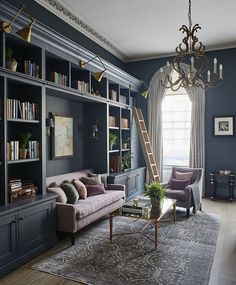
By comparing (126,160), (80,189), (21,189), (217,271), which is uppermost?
(126,160)

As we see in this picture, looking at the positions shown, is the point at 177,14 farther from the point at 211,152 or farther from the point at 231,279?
the point at 231,279

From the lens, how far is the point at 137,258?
3217mm

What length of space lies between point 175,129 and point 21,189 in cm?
478

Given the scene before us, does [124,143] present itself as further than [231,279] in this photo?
Yes

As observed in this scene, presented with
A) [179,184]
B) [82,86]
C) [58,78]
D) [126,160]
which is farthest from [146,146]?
[58,78]

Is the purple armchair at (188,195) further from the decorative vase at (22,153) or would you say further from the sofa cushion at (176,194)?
the decorative vase at (22,153)

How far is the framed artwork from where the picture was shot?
472 centimetres

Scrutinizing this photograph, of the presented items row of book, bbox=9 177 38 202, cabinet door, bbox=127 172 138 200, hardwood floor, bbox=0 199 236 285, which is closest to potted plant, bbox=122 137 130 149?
cabinet door, bbox=127 172 138 200

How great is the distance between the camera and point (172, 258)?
10.6 ft

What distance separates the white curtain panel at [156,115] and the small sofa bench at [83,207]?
7.61 ft

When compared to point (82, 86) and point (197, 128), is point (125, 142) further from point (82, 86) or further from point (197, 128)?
point (82, 86)

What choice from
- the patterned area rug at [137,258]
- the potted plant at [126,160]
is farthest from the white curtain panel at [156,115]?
the patterned area rug at [137,258]

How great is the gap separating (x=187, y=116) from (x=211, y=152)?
1.14 metres

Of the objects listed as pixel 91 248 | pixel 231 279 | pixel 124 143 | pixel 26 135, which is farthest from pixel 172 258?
pixel 124 143
